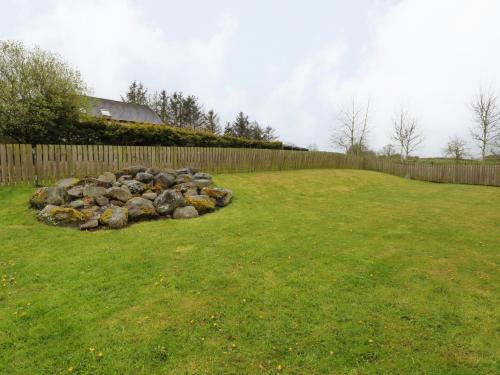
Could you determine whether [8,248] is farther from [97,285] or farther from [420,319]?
[420,319]

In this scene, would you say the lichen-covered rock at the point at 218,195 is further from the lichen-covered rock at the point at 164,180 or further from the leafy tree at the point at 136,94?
the leafy tree at the point at 136,94

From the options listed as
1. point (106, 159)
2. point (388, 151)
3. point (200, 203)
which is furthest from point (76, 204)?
point (388, 151)

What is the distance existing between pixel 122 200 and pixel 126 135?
6876mm

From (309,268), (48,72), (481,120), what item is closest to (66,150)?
(48,72)

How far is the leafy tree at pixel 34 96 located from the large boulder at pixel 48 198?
4.96 meters

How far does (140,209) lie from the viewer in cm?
859

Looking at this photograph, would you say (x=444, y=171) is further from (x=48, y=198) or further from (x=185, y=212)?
(x=48, y=198)

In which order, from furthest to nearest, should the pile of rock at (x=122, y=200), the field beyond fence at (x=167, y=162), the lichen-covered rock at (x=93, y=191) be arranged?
the field beyond fence at (x=167, y=162), the lichen-covered rock at (x=93, y=191), the pile of rock at (x=122, y=200)

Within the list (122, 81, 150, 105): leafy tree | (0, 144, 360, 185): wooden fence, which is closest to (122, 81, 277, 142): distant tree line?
(122, 81, 150, 105): leafy tree

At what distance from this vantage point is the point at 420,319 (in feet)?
12.8

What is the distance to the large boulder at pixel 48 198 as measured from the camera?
880 cm

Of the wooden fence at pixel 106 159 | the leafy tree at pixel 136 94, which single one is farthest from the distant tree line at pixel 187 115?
the wooden fence at pixel 106 159

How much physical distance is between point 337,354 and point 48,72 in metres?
15.1

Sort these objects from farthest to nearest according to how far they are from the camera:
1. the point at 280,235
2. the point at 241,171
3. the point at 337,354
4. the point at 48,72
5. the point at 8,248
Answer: the point at 241,171, the point at 48,72, the point at 280,235, the point at 8,248, the point at 337,354
